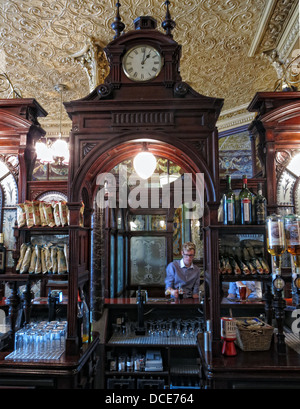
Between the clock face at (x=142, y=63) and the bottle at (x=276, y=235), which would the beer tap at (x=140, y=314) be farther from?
the clock face at (x=142, y=63)

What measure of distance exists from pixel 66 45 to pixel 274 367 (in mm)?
5697

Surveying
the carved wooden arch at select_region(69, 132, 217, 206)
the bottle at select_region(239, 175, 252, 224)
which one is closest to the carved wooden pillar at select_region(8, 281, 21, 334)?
the carved wooden arch at select_region(69, 132, 217, 206)

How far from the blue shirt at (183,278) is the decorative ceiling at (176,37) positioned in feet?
12.3

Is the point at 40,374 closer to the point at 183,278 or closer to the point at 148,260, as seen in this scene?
the point at 183,278

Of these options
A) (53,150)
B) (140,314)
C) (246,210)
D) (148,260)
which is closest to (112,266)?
(148,260)

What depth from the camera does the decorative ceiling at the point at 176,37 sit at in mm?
4715

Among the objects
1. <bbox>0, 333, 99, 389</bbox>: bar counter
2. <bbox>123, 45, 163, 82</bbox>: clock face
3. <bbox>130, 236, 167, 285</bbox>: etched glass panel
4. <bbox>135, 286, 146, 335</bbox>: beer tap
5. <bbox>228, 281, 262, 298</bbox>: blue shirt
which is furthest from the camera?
<bbox>130, 236, 167, 285</bbox>: etched glass panel

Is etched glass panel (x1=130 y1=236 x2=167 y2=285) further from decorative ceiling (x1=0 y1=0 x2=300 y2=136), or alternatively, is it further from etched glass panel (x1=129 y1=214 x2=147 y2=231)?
decorative ceiling (x1=0 y1=0 x2=300 y2=136)

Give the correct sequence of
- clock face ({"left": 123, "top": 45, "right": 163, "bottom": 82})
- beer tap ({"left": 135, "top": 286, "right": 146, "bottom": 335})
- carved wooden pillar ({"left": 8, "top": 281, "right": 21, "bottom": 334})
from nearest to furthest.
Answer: clock face ({"left": 123, "top": 45, "right": 163, "bottom": 82})
carved wooden pillar ({"left": 8, "top": 281, "right": 21, "bottom": 334})
beer tap ({"left": 135, "top": 286, "right": 146, "bottom": 335})

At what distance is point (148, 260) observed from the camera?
7.93m

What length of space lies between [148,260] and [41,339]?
207 inches

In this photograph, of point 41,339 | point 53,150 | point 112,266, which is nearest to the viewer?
point 41,339

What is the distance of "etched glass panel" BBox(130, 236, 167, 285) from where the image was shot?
790cm

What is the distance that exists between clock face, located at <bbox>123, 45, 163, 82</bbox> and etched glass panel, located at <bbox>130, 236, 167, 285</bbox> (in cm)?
550
